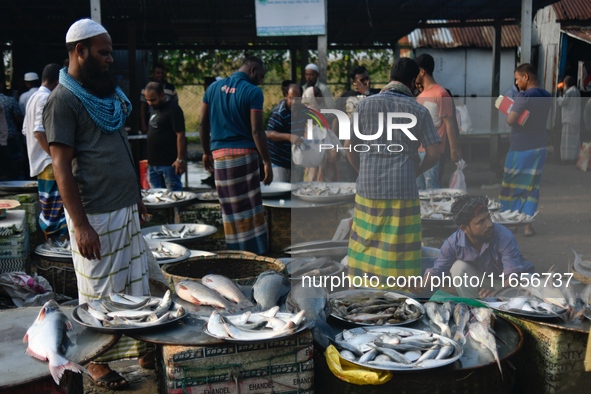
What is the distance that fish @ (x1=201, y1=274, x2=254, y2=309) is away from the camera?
10.7 feet

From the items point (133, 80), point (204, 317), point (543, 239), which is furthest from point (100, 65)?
point (133, 80)

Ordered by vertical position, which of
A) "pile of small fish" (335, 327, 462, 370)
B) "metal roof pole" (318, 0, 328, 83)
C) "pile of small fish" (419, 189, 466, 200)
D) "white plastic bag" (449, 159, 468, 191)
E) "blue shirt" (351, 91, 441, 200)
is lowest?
"pile of small fish" (335, 327, 462, 370)

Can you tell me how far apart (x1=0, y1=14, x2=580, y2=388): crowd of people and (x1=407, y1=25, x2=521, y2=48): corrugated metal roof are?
1116cm

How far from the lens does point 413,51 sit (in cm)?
1755

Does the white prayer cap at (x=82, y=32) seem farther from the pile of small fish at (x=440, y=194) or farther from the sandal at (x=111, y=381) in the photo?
the pile of small fish at (x=440, y=194)

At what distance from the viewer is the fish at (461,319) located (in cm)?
290

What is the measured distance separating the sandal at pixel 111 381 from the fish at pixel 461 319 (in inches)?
78.0

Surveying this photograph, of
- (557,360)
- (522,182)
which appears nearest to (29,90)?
(522,182)

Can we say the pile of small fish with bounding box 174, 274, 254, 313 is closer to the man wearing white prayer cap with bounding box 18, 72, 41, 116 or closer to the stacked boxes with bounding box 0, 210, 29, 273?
the stacked boxes with bounding box 0, 210, 29, 273

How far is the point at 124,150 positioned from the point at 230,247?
2.52 metres

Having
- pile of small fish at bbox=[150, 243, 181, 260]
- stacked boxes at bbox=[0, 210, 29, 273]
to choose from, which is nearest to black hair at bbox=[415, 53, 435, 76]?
pile of small fish at bbox=[150, 243, 181, 260]

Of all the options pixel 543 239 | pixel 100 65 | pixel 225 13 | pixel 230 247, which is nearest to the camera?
pixel 100 65

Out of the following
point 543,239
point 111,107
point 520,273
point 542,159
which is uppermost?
point 111,107

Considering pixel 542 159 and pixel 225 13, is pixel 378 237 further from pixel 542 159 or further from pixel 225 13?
pixel 225 13
